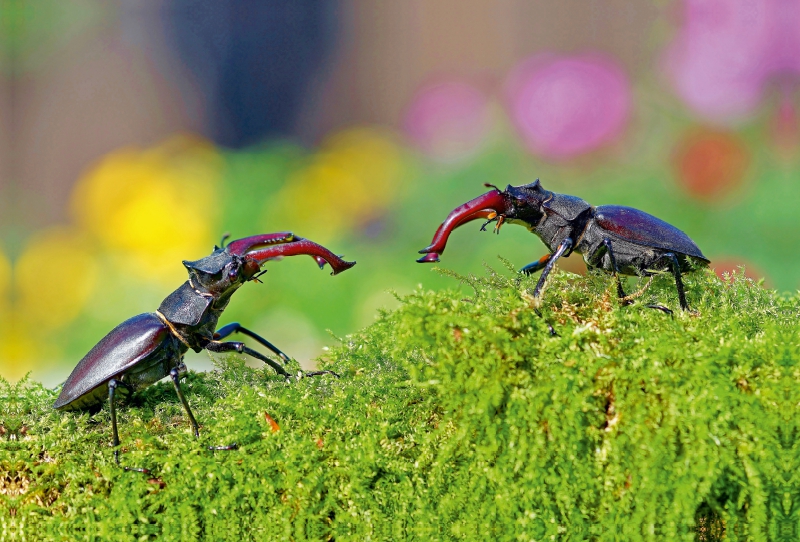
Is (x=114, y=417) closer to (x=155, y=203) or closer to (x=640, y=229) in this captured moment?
(x=640, y=229)

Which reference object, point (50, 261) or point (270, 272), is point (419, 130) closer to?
point (270, 272)

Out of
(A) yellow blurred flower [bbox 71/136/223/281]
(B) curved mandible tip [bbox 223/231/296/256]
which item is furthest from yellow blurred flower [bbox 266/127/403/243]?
(B) curved mandible tip [bbox 223/231/296/256]

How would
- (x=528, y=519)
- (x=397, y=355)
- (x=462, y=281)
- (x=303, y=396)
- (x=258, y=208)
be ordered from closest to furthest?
(x=528, y=519) < (x=397, y=355) < (x=303, y=396) < (x=462, y=281) < (x=258, y=208)

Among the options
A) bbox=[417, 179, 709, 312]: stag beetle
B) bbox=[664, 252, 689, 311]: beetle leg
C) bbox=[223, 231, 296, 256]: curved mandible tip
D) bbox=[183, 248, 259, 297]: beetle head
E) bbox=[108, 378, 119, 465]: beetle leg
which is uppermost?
bbox=[417, 179, 709, 312]: stag beetle

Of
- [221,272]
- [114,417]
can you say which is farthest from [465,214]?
[114,417]

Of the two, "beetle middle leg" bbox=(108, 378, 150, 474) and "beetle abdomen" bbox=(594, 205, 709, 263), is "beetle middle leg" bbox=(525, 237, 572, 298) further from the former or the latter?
"beetle middle leg" bbox=(108, 378, 150, 474)

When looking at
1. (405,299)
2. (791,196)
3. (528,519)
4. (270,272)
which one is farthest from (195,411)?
(791,196)

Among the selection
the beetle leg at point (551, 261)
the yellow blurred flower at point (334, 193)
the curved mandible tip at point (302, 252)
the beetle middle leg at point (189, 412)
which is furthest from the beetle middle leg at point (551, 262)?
the yellow blurred flower at point (334, 193)
